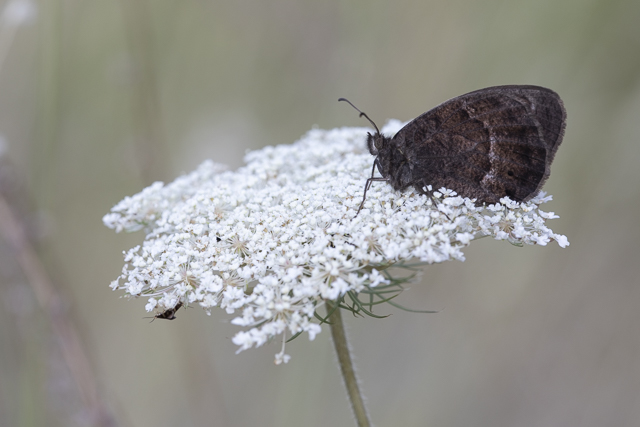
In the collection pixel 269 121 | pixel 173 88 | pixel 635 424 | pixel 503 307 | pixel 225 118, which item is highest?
pixel 173 88

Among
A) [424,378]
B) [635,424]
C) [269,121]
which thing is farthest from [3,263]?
[635,424]

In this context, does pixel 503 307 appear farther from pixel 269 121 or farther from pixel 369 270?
pixel 269 121

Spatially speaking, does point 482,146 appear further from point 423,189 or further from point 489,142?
point 423,189

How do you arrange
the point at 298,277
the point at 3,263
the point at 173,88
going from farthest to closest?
the point at 173,88
the point at 3,263
the point at 298,277

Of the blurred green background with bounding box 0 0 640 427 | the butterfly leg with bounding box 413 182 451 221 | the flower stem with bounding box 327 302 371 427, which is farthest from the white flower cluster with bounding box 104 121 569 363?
the blurred green background with bounding box 0 0 640 427

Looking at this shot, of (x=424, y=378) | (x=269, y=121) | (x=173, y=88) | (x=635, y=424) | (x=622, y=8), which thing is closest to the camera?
(x=635, y=424)

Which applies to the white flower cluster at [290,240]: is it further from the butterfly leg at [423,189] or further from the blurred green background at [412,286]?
the blurred green background at [412,286]

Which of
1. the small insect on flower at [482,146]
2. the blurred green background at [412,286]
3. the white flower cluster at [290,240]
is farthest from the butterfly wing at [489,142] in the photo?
the blurred green background at [412,286]

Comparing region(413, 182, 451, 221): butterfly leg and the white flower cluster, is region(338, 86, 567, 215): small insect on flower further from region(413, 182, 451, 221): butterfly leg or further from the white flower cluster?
the white flower cluster
